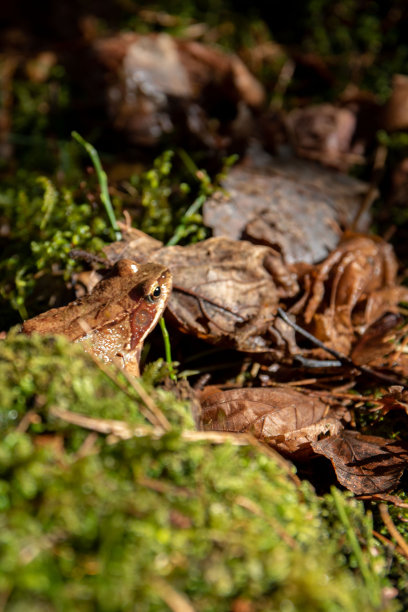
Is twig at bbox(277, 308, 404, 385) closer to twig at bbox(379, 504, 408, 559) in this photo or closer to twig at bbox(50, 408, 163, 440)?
twig at bbox(379, 504, 408, 559)

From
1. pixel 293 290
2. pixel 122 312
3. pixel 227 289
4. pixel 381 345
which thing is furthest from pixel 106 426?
pixel 381 345

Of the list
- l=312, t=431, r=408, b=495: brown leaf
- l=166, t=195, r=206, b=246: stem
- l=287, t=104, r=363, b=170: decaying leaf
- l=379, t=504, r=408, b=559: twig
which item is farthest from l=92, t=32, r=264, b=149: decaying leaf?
l=379, t=504, r=408, b=559: twig

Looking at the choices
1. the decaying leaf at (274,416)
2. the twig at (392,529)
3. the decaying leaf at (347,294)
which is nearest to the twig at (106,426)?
the decaying leaf at (274,416)

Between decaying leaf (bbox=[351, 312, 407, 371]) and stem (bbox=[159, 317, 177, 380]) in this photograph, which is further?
decaying leaf (bbox=[351, 312, 407, 371])

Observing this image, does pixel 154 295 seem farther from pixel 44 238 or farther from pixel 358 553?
pixel 358 553

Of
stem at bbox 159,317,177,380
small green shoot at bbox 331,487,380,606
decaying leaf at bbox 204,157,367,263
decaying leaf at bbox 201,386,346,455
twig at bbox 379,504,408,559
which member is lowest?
decaying leaf at bbox 201,386,346,455

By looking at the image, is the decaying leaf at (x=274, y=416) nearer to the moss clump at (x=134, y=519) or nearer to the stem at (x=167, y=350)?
the stem at (x=167, y=350)


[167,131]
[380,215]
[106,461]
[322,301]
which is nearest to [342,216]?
[380,215]

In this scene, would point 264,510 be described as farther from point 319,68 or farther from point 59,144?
point 319,68
